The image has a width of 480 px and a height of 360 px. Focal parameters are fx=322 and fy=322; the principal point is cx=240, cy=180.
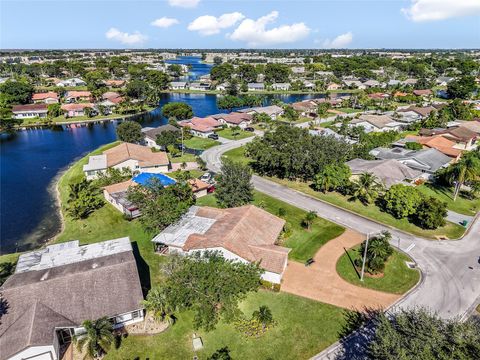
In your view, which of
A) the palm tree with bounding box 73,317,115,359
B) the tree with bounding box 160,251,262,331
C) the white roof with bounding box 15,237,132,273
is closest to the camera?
the palm tree with bounding box 73,317,115,359

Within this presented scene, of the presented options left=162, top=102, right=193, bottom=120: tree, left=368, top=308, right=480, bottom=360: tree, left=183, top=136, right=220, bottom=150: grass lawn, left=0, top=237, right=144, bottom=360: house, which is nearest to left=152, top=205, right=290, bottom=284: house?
left=0, top=237, right=144, bottom=360: house

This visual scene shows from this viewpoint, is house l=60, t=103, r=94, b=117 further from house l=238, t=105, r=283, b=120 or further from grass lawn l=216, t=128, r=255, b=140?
house l=238, t=105, r=283, b=120

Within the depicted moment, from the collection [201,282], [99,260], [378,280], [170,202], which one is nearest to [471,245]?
[378,280]

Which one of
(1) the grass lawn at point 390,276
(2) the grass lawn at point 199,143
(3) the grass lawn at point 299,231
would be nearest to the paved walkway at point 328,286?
(1) the grass lawn at point 390,276

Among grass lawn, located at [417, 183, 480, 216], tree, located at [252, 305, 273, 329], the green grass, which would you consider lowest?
the green grass

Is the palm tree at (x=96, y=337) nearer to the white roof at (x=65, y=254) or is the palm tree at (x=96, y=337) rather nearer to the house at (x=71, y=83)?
the white roof at (x=65, y=254)

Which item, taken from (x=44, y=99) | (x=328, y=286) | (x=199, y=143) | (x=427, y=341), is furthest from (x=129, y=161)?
(x=44, y=99)

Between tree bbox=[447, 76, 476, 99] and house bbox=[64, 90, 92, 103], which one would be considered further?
tree bbox=[447, 76, 476, 99]
